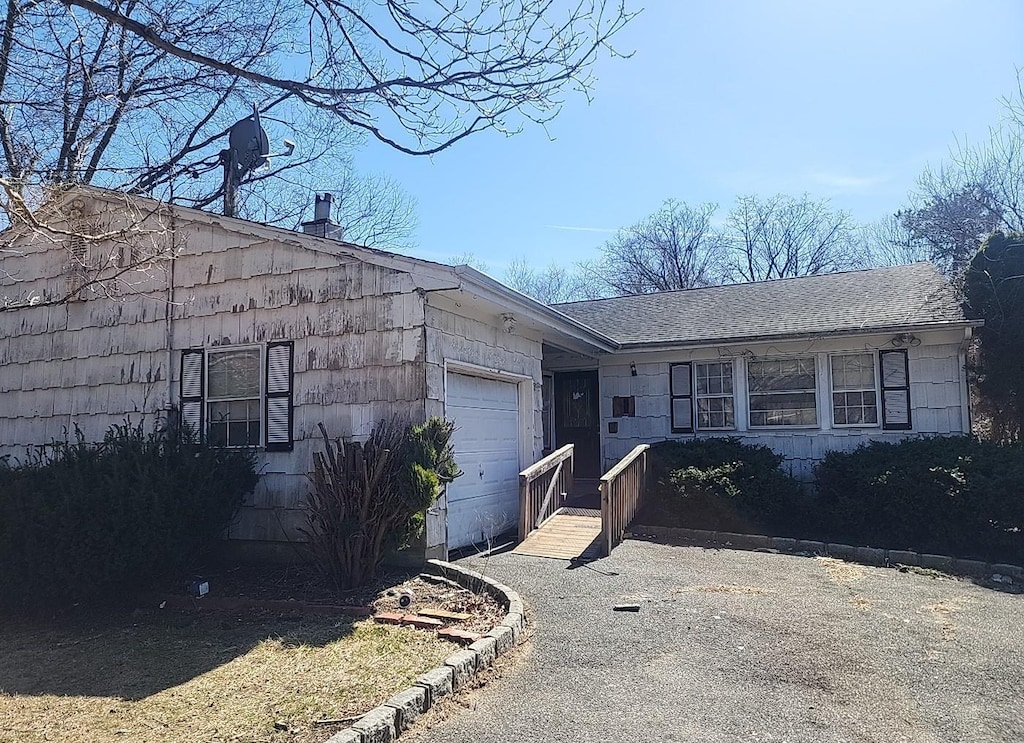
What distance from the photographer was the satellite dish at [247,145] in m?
10.3

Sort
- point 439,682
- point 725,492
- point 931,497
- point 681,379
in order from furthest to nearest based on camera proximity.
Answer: point 681,379 → point 725,492 → point 931,497 → point 439,682

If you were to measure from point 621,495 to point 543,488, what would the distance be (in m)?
1.14

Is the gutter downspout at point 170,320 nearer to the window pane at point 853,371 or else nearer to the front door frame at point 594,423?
the front door frame at point 594,423

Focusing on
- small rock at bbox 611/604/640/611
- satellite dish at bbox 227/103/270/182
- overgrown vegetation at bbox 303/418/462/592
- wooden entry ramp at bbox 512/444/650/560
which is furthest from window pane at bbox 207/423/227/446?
small rock at bbox 611/604/640/611

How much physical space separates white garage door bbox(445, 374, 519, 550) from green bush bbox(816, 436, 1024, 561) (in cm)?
453

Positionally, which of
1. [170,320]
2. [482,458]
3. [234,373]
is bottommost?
[482,458]

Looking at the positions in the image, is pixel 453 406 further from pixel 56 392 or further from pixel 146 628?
pixel 56 392

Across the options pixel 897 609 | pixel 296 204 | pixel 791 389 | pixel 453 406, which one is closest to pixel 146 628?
pixel 453 406

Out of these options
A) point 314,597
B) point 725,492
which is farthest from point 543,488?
point 314,597

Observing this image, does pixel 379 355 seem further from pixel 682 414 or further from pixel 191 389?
pixel 682 414

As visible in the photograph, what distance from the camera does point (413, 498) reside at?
6703 millimetres

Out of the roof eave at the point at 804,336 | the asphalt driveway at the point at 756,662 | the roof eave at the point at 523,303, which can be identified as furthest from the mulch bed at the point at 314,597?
the roof eave at the point at 804,336

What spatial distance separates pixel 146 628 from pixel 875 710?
5.75 meters

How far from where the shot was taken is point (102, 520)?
6668mm
